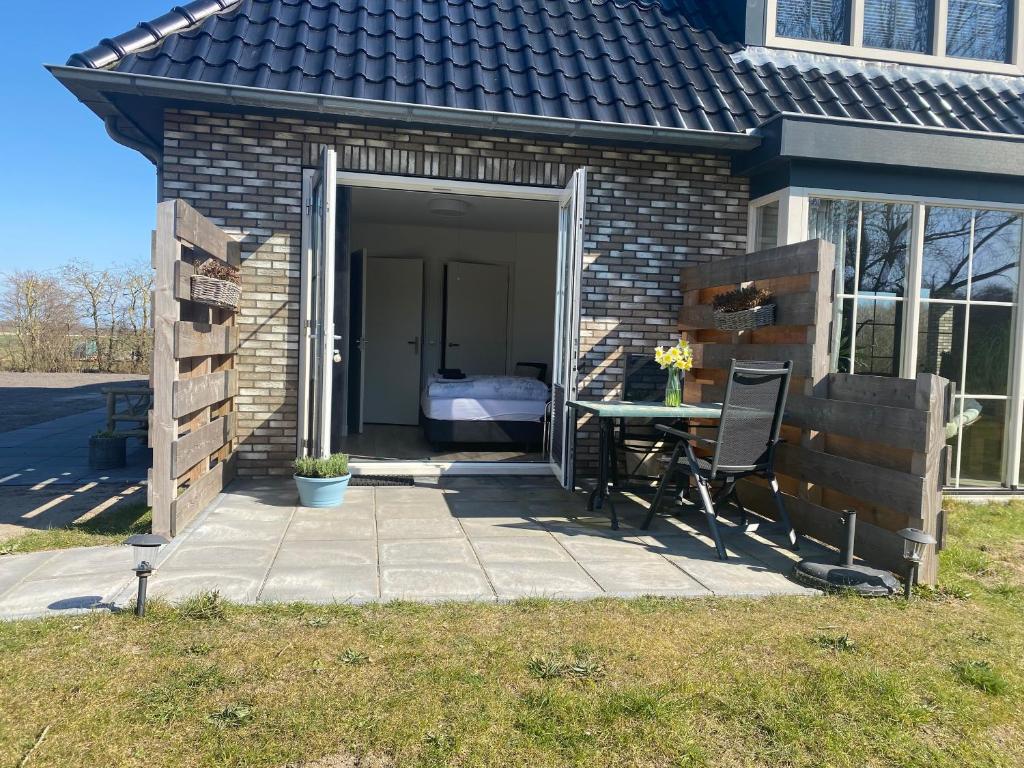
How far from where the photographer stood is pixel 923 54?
21.8ft

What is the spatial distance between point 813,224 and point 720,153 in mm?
983

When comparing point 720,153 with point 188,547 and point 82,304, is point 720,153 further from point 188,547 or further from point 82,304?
point 82,304

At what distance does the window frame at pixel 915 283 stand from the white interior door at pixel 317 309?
10.8ft

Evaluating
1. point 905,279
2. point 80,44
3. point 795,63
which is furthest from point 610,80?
A: point 80,44

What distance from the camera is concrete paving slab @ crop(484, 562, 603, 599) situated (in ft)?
10.7

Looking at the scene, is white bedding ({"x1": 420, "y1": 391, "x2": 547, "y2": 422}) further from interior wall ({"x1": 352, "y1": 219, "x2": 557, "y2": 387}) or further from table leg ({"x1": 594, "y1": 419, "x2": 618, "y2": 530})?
interior wall ({"x1": 352, "y1": 219, "x2": 557, "y2": 387})

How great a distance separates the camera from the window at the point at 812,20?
259 inches

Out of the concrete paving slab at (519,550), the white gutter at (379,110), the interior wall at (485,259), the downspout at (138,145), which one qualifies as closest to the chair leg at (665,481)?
the concrete paving slab at (519,550)

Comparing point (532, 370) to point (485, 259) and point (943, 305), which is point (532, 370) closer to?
point (485, 259)

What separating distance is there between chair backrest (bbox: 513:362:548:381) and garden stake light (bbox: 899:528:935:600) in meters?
6.40

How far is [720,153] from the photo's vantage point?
19.5 feet

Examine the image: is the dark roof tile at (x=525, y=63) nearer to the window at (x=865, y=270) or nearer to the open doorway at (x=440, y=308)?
the window at (x=865, y=270)

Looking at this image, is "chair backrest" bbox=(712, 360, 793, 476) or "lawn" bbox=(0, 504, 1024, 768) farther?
"chair backrest" bbox=(712, 360, 793, 476)

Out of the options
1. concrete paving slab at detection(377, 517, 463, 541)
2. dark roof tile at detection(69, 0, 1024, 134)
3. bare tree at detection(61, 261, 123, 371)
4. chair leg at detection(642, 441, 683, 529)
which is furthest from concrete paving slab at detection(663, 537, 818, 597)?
bare tree at detection(61, 261, 123, 371)
